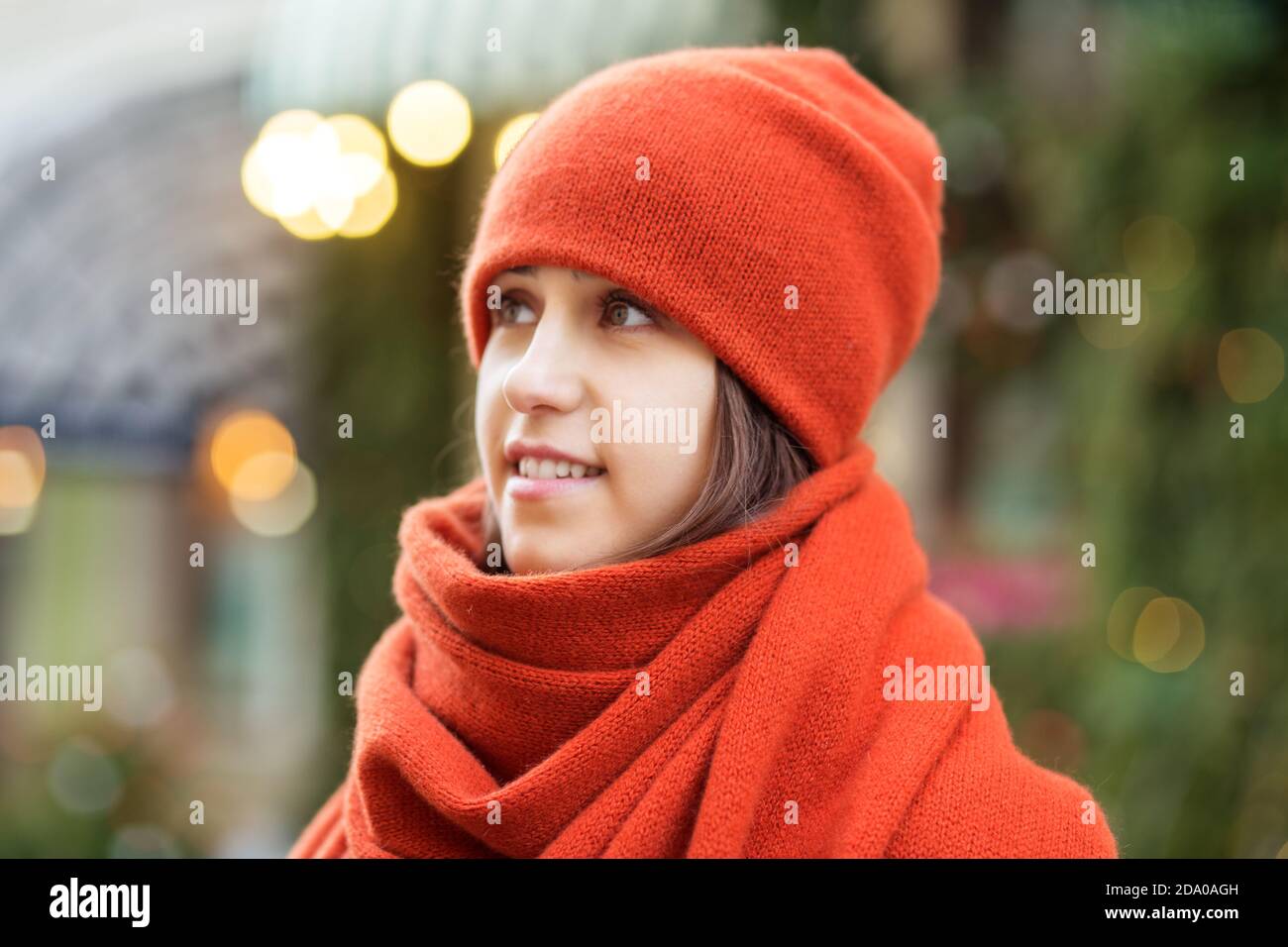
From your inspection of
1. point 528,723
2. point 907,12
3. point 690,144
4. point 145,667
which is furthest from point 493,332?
point 145,667

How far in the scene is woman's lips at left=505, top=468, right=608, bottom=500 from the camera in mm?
1234

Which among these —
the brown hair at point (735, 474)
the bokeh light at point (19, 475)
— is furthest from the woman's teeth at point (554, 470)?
the bokeh light at point (19, 475)

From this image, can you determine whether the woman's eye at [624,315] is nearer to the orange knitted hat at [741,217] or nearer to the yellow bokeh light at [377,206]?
the orange knitted hat at [741,217]

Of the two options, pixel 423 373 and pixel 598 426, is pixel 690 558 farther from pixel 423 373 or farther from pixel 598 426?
pixel 423 373

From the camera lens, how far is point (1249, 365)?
2654 millimetres

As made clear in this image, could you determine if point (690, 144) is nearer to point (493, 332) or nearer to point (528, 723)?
point (493, 332)

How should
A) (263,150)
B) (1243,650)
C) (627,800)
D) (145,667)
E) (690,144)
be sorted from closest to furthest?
(627,800), (690,144), (1243,650), (263,150), (145,667)

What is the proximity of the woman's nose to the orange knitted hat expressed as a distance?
0.10 meters

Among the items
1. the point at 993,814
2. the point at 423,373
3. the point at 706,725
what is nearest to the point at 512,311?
the point at 706,725

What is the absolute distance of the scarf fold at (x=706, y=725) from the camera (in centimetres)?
114

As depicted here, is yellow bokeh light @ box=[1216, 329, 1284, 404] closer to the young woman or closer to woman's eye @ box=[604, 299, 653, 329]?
the young woman

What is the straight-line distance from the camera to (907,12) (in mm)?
3611

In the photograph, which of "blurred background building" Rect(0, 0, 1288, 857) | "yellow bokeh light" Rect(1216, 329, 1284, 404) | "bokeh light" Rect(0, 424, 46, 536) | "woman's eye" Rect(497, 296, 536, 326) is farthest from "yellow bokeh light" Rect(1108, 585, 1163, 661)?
"bokeh light" Rect(0, 424, 46, 536)
